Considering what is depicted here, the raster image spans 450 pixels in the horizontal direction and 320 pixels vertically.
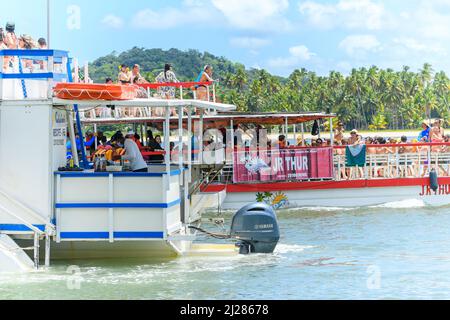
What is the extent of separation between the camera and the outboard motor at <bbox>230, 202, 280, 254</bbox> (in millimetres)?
17391

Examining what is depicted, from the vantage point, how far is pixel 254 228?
57.4 feet

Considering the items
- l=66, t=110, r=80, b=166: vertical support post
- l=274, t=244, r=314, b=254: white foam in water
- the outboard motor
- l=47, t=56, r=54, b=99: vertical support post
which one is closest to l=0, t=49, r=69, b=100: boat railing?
l=47, t=56, r=54, b=99: vertical support post

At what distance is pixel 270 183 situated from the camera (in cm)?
2792

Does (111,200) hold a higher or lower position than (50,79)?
lower

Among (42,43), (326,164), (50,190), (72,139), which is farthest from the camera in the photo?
(326,164)

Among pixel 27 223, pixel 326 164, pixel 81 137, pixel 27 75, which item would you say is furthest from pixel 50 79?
pixel 326 164

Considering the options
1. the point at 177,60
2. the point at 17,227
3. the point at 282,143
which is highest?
the point at 177,60

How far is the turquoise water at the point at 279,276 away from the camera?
49.8ft

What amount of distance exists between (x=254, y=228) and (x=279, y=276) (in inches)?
52.7

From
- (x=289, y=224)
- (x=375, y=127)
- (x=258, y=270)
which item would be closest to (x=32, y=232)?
(x=258, y=270)

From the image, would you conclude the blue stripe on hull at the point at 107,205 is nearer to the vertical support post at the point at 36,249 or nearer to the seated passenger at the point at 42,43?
the vertical support post at the point at 36,249

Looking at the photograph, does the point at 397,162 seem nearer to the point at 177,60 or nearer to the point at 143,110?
the point at 143,110

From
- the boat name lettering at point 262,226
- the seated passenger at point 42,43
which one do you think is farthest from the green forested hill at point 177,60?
the boat name lettering at point 262,226

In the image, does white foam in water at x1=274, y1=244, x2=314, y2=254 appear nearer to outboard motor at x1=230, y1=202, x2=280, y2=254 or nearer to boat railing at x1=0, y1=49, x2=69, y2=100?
outboard motor at x1=230, y1=202, x2=280, y2=254
